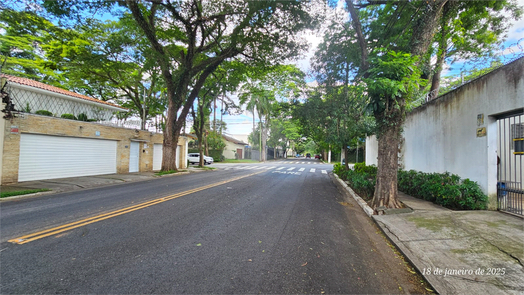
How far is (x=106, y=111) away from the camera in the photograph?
54.7 feet

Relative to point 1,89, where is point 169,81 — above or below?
above

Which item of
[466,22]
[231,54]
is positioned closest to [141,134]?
[231,54]

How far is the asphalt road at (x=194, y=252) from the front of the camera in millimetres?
2598

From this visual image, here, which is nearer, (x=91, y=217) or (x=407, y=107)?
(x=91, y=217)

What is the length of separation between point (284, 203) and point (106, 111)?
16166 millimetres

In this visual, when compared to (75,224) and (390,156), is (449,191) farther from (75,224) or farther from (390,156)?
(75,224)

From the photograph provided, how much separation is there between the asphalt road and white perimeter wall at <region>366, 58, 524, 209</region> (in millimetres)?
3178

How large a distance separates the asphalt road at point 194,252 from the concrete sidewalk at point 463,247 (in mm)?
317

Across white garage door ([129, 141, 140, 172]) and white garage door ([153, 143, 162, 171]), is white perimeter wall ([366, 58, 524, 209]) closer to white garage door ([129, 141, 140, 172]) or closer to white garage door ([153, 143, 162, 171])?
white garage door ([129, 141, 140, 172])

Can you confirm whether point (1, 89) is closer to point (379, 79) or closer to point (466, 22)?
point (379, 79)

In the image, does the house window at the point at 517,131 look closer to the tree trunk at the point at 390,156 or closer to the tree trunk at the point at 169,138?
the tree trunk at the point at 390,156

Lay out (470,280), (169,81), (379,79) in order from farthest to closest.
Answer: (169,81) → (379,79) → (470,280)

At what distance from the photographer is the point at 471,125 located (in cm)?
614

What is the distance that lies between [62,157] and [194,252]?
12713 mm
